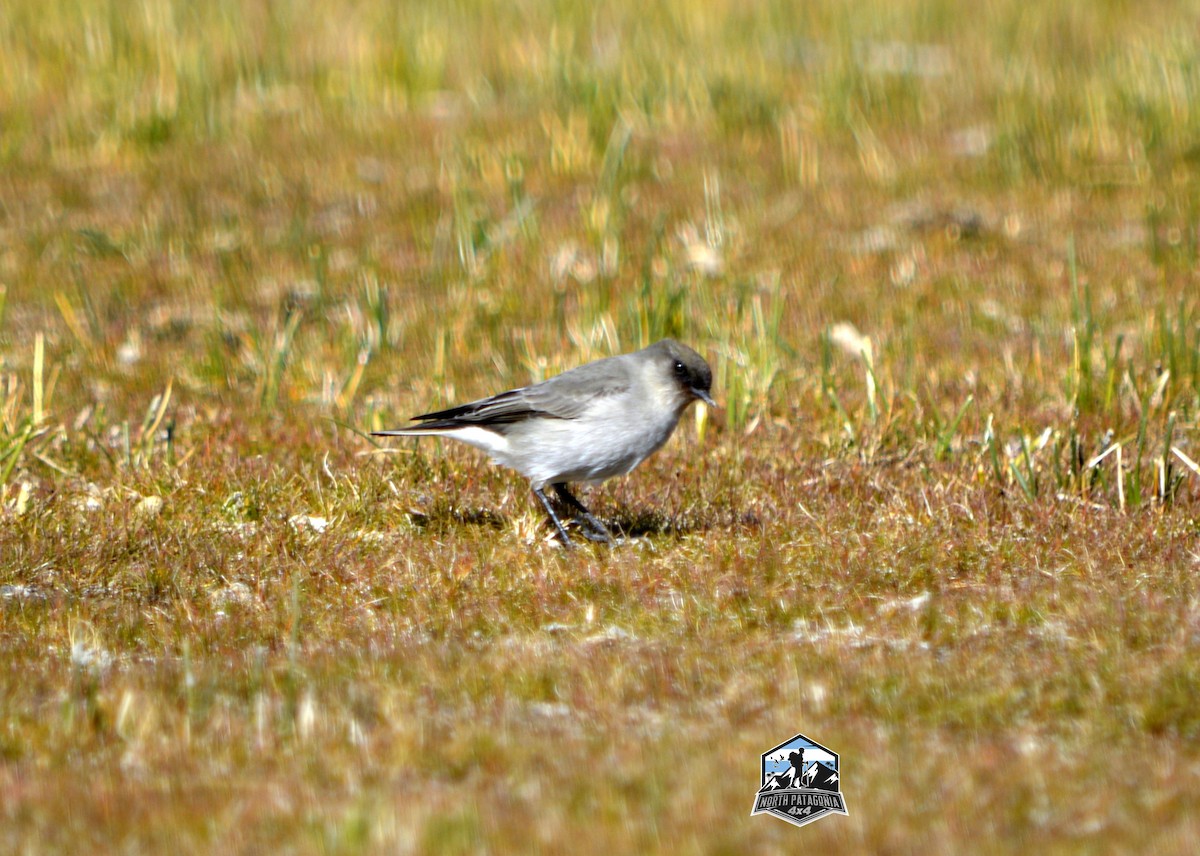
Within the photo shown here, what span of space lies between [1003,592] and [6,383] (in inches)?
248

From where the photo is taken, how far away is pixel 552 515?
696cm

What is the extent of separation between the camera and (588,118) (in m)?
12.8

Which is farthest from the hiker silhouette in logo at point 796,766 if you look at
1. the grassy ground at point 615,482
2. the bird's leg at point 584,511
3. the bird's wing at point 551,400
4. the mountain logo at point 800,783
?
the bird's wing at point 551,400

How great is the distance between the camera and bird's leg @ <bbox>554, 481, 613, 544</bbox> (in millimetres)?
6988

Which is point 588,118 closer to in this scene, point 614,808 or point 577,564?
point 577,564

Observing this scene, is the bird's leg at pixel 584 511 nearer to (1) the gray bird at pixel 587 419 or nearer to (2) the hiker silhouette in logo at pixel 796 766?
(1) the gray bird at pixel 587 419

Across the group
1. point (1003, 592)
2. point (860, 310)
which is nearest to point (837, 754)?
point (1003, 592)

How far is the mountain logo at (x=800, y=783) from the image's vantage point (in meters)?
4.24

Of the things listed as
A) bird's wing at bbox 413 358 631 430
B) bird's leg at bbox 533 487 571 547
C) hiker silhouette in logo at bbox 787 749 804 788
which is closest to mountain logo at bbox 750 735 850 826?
hiker silhouette in logo at bbox 787 749 804 788

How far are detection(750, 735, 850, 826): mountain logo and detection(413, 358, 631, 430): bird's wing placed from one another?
8.96ft

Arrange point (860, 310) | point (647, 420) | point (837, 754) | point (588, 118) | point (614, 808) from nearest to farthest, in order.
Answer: point (614, 808) → point (837, 754) → point (647, 420) → point (860, 310) → point (588, 118)

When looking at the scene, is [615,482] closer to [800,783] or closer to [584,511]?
[584,511]

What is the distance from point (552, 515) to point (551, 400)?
560 millimetres

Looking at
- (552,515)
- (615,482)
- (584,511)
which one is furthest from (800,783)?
(615,482)
